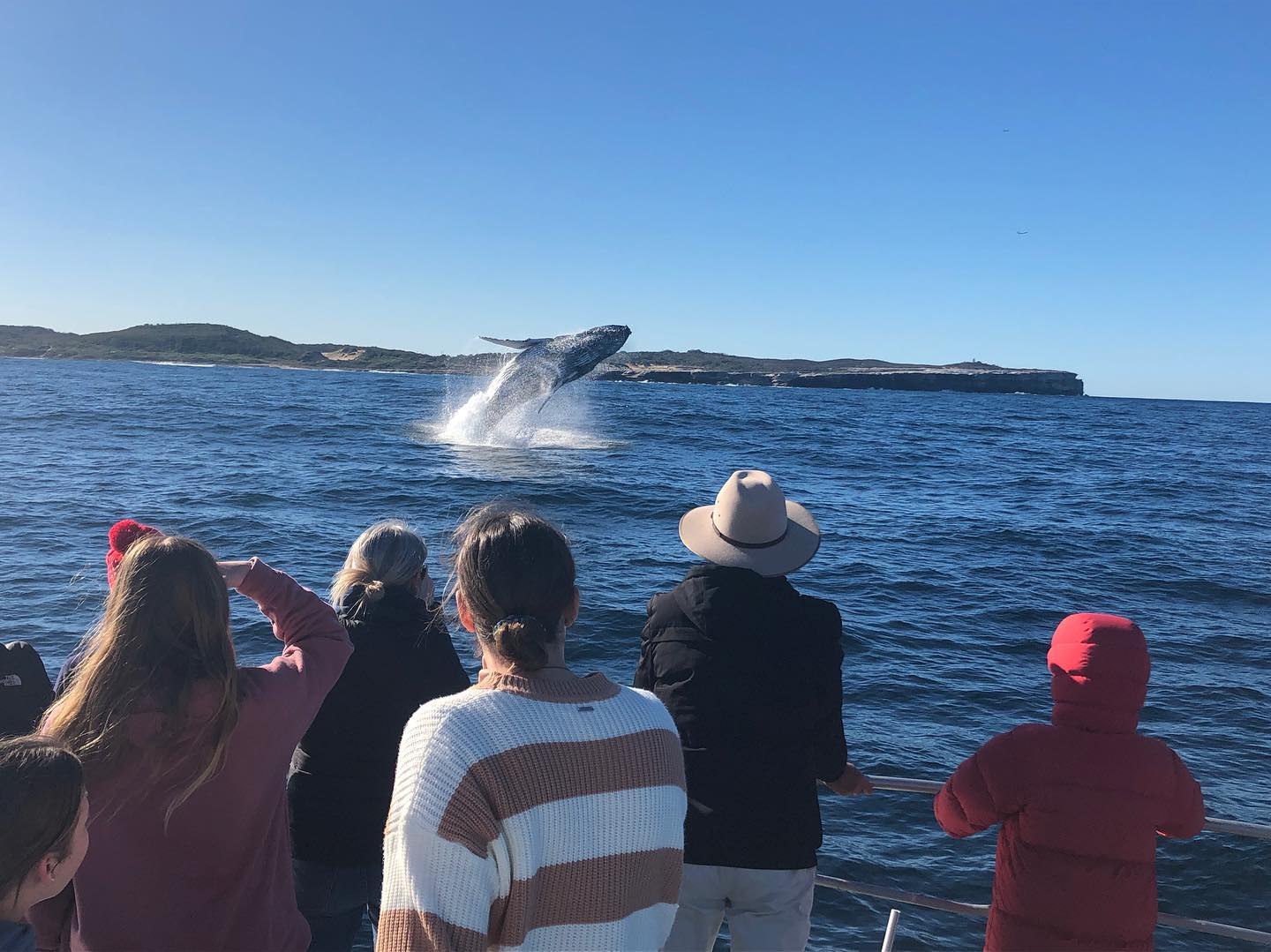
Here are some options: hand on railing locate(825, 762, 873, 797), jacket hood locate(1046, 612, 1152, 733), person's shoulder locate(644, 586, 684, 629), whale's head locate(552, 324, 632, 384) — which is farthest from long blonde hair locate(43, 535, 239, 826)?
whale's head locate(552, 324, 632, 384)

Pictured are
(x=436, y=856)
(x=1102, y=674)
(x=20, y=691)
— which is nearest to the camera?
(x=436, y=856)

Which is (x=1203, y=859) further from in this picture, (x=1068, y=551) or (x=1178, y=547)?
(x=1178, y=547)

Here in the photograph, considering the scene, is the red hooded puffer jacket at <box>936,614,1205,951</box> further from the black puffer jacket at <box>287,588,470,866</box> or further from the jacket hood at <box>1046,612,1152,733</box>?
the black puffer jacket at <box>287,588,470,866</box>

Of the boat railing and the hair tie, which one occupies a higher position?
the hair tie

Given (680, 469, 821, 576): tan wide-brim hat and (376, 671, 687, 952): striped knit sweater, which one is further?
(680, 469, 821, 576): tan wide-brim hat

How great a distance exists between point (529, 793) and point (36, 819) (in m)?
1.11

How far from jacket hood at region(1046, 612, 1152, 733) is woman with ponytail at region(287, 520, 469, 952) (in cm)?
221

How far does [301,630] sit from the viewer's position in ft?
10.4

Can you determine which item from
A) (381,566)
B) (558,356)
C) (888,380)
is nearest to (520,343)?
(558,356)

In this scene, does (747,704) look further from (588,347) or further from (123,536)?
(588,347)

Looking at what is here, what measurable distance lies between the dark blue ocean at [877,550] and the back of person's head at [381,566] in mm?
1511

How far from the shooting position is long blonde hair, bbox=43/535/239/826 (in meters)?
2.53

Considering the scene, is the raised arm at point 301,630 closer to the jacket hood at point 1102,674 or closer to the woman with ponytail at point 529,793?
the woman with ponytail at point 529,793

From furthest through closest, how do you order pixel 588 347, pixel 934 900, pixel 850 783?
pixel 588 347, pixel 934 900, pixel 850 783
